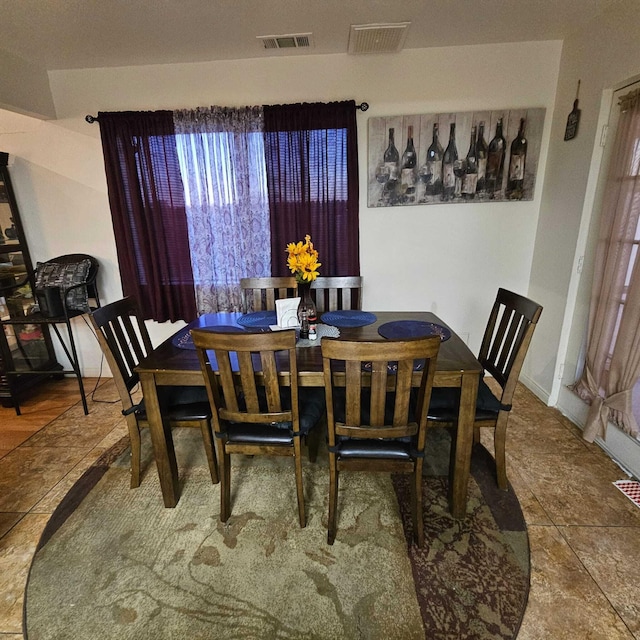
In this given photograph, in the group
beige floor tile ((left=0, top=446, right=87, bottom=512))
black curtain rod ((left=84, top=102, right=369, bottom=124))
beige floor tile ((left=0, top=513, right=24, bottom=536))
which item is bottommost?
beige floor tile ((left=0, top=513, right=24, bottom=536))

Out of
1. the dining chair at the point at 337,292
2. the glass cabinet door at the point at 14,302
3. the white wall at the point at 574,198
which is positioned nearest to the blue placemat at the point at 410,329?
the dining chair at the point at 337,292

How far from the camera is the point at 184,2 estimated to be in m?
1.91

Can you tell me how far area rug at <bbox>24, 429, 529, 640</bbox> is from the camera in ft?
4.15

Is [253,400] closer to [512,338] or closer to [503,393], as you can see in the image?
[503,393]

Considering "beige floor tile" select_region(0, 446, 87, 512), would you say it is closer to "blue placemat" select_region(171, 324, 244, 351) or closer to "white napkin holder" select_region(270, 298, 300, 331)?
"blue placemat" select_region(171, 324, 244, 351)

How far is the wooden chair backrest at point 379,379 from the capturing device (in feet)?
4.02

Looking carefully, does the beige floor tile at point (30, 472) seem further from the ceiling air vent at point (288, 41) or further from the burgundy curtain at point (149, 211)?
the ceiling air vent at point (288, 41)

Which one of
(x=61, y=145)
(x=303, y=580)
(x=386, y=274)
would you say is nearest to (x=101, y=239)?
(x=61, y=145)

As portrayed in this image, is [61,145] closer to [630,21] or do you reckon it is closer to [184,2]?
[184,2]

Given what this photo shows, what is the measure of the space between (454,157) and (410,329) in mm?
1596

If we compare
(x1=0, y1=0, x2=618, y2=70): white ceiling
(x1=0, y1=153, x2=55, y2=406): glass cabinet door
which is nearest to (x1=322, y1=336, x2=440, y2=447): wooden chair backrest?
(x1=0, y1=0, x2=618, y2=70): white ceiling

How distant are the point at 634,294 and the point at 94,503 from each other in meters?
3.14

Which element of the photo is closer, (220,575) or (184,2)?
(220,575)

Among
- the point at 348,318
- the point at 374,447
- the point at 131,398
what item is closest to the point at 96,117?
the point at 131,398
